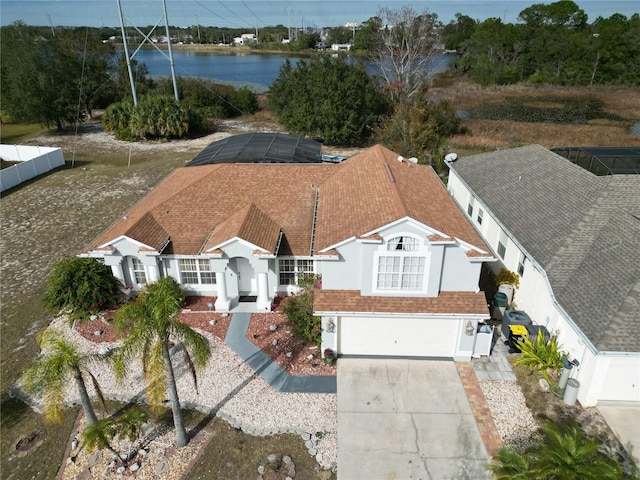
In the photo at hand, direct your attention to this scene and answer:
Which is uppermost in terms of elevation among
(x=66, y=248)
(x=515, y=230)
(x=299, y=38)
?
(x=299, y=38)

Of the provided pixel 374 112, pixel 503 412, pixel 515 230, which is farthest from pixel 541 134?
pixel 503 412

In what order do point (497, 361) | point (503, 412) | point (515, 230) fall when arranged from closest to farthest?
point (503, 412)
point (497, 361)
point (515, 230)

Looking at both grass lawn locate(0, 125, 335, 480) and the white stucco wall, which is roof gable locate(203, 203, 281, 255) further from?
grass lawn locate(0, 125, 335, 480)

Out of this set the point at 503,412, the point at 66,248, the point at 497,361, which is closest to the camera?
the point at 503,412

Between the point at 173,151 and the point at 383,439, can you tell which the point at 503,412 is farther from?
the point at 173,151

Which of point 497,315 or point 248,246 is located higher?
point 248,246

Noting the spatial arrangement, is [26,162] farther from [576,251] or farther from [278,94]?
[576,251]
